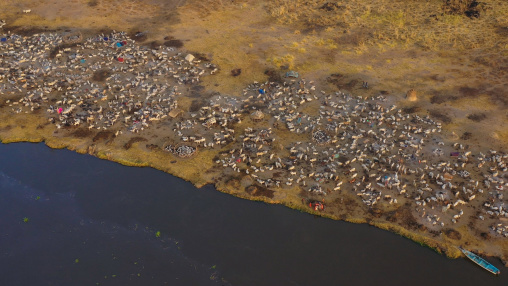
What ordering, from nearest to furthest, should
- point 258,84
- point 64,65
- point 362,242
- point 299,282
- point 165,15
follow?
point 299,282 < point 362,242 < point 258,84 < point 64,65 < point 165,15

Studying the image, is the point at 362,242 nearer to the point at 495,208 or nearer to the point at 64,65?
the point at 495,208

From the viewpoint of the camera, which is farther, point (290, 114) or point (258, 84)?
point (258, 84)

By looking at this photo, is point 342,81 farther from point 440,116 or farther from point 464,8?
point 464,8

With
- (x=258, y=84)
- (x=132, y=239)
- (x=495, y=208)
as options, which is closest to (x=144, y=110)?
(x=258, y=84)

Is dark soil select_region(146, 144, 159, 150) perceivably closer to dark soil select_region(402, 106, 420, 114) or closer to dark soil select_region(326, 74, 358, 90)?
dark soil select_region(326, 74, 358, 90)

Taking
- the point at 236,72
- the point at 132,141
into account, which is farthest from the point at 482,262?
the point at 236,72

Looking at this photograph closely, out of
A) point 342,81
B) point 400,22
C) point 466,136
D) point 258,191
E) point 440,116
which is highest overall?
point 400,22
